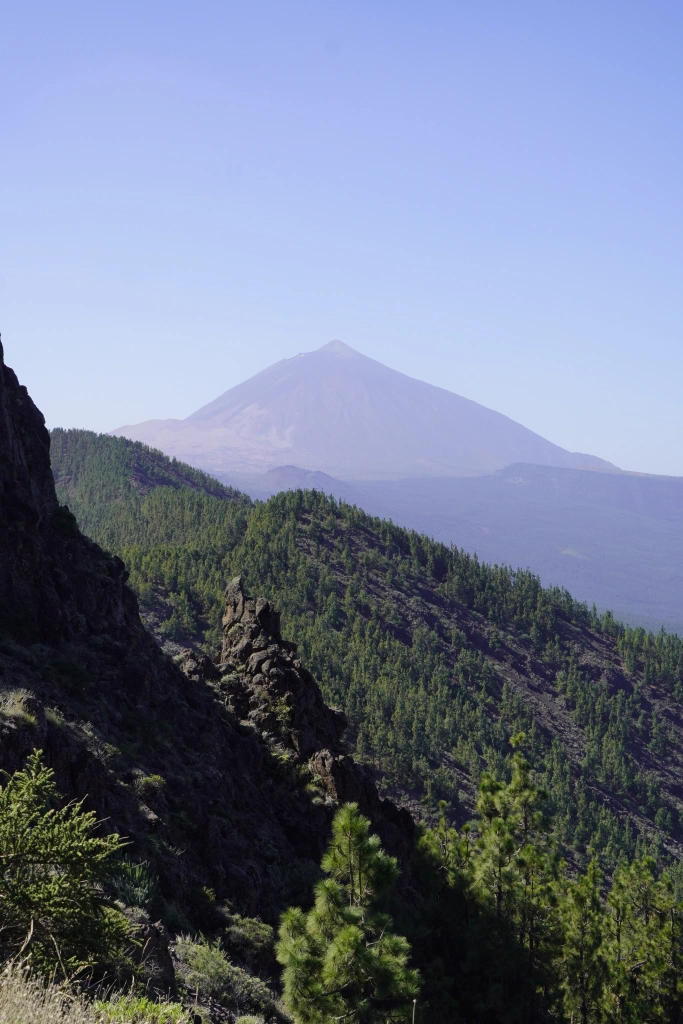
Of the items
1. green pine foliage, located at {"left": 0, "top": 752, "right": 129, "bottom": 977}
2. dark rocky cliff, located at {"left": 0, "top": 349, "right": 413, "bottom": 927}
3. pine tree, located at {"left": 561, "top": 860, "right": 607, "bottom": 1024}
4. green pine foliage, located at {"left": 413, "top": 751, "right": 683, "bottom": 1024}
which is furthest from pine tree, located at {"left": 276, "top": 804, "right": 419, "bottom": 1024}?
pine tree, located at {"left": 561, "top": 860, "right": 607, "bottom": 1024}

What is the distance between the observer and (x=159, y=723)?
23.1 m

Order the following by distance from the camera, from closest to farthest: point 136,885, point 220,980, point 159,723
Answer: point 220,980 < point 136,885 < point 159,723

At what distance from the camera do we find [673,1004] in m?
27.6

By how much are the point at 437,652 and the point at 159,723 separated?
96.7m

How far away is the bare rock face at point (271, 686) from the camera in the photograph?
99.1 ft

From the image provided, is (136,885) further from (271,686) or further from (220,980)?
(271,686)

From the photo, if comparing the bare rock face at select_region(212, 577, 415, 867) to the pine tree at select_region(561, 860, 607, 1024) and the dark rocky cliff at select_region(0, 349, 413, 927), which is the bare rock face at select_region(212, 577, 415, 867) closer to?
the dark rocky cliff at select_region(0, 349, 413, 927)

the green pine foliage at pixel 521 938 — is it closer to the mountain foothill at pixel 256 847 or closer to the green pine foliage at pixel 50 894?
the mountain foothill at pixel 256 847

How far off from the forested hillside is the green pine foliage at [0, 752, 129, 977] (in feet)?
204

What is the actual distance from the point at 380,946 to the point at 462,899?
937 centimetres

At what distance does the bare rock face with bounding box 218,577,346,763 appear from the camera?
3022cm

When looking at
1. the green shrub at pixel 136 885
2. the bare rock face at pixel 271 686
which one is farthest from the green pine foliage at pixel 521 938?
the green shrub at pixel 136 885

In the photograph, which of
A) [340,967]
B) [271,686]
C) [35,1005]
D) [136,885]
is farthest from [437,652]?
[35,1005]

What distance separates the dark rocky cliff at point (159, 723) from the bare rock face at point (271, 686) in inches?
2.6
